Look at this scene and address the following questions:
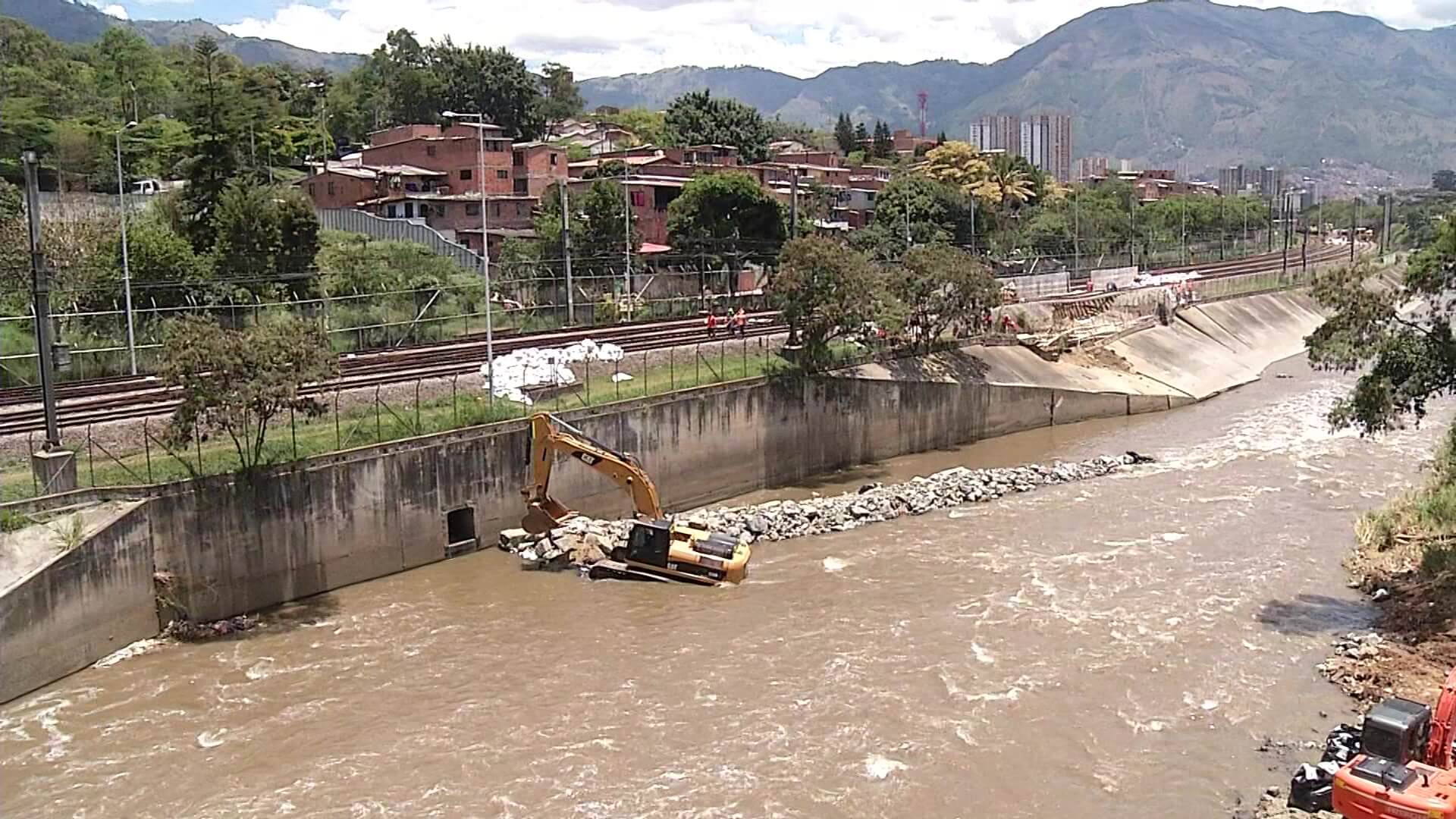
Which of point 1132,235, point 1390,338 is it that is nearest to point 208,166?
point 1390,338

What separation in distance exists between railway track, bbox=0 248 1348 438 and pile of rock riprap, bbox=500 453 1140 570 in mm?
7791

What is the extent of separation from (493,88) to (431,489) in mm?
79127

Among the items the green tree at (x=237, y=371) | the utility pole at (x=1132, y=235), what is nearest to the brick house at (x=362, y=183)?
the green tree at (x=237, y=371)

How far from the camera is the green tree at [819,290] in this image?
148 ft

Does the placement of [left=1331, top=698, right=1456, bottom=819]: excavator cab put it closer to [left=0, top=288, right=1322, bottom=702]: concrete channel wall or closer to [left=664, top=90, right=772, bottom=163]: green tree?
[left=0, top=288, right=1322, bottom=702]: concrete channel wall

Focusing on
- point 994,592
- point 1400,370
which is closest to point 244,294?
point 994,592

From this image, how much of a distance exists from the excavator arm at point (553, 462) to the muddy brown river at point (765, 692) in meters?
1.76

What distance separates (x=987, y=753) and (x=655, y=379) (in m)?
23.5

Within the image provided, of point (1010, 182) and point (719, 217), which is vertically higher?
point (1010, 182)

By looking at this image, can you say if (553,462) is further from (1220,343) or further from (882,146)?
(882,146)

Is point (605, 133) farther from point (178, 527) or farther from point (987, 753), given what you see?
point (987, 753)

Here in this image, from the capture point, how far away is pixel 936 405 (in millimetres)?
50156

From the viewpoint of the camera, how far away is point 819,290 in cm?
4559

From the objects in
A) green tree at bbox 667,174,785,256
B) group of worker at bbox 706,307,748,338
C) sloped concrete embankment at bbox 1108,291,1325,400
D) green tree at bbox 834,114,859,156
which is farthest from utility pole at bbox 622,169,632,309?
green tree at bbox 834,114,859,156
